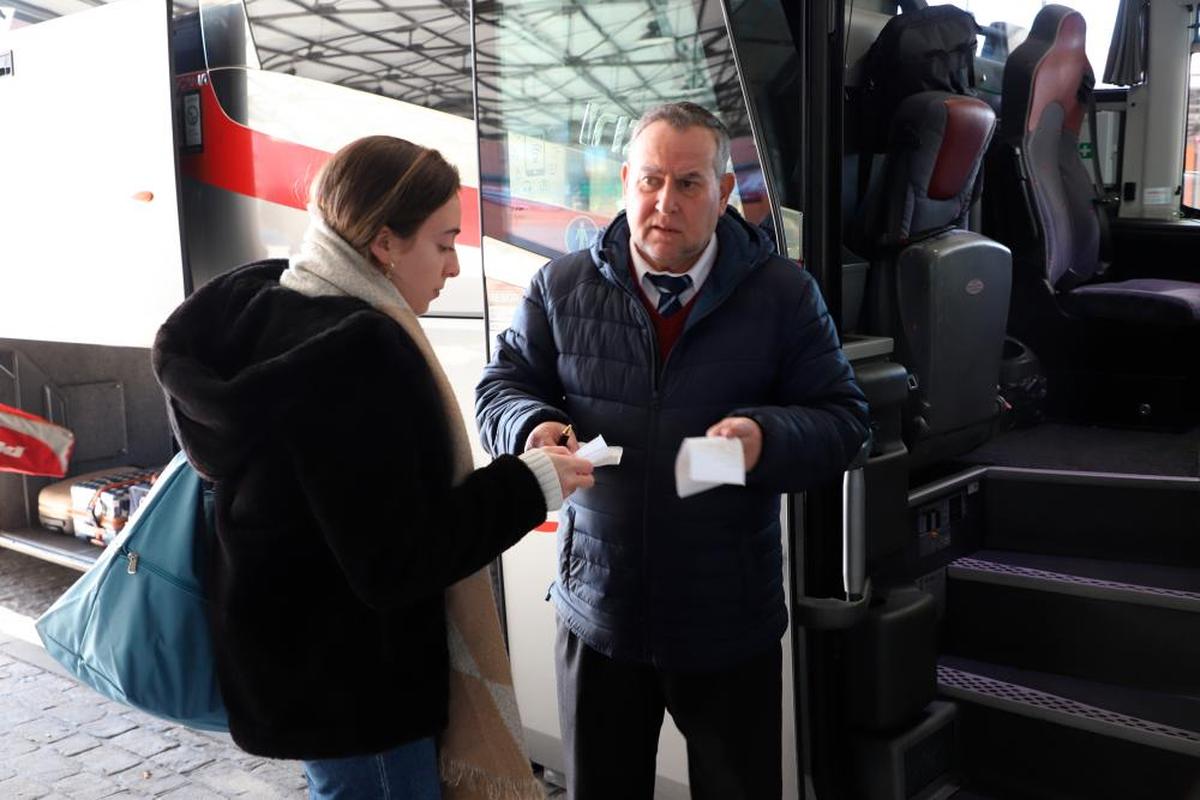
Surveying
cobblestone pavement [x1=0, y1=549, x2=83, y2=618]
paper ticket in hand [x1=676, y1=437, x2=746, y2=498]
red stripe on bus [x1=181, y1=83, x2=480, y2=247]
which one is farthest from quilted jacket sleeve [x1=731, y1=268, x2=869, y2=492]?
cobblestone pavement [x1=0, y1=549, x2=83, y2=618]

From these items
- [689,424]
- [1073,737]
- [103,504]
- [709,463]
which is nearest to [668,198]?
[689,424]

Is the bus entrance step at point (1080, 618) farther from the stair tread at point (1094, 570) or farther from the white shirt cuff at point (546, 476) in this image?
the white shirt cuff at point (546, 476)

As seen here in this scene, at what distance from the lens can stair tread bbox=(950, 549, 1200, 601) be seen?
2.80m

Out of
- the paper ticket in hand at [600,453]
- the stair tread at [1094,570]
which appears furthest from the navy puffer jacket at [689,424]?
the stair tread at [1094,570]

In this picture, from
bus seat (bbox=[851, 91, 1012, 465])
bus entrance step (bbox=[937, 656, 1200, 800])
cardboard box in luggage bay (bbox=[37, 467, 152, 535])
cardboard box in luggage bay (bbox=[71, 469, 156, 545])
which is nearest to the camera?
bus entrance step (bbox=[937, 656, 1200, 800])

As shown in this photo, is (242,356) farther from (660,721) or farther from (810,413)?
(660,721)

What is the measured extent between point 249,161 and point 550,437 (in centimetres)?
189

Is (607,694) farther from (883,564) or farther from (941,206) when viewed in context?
(941,206)

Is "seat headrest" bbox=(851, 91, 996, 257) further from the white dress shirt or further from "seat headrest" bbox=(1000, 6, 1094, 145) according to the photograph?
the white dress shirt

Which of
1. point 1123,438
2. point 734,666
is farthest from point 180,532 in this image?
point 1123,438

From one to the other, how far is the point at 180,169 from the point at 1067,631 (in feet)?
9.29

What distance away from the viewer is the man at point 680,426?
1.79 meters

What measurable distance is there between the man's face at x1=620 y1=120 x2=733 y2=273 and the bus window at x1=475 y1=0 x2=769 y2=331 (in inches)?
15.2

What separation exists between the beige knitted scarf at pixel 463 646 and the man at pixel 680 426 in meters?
0.28
